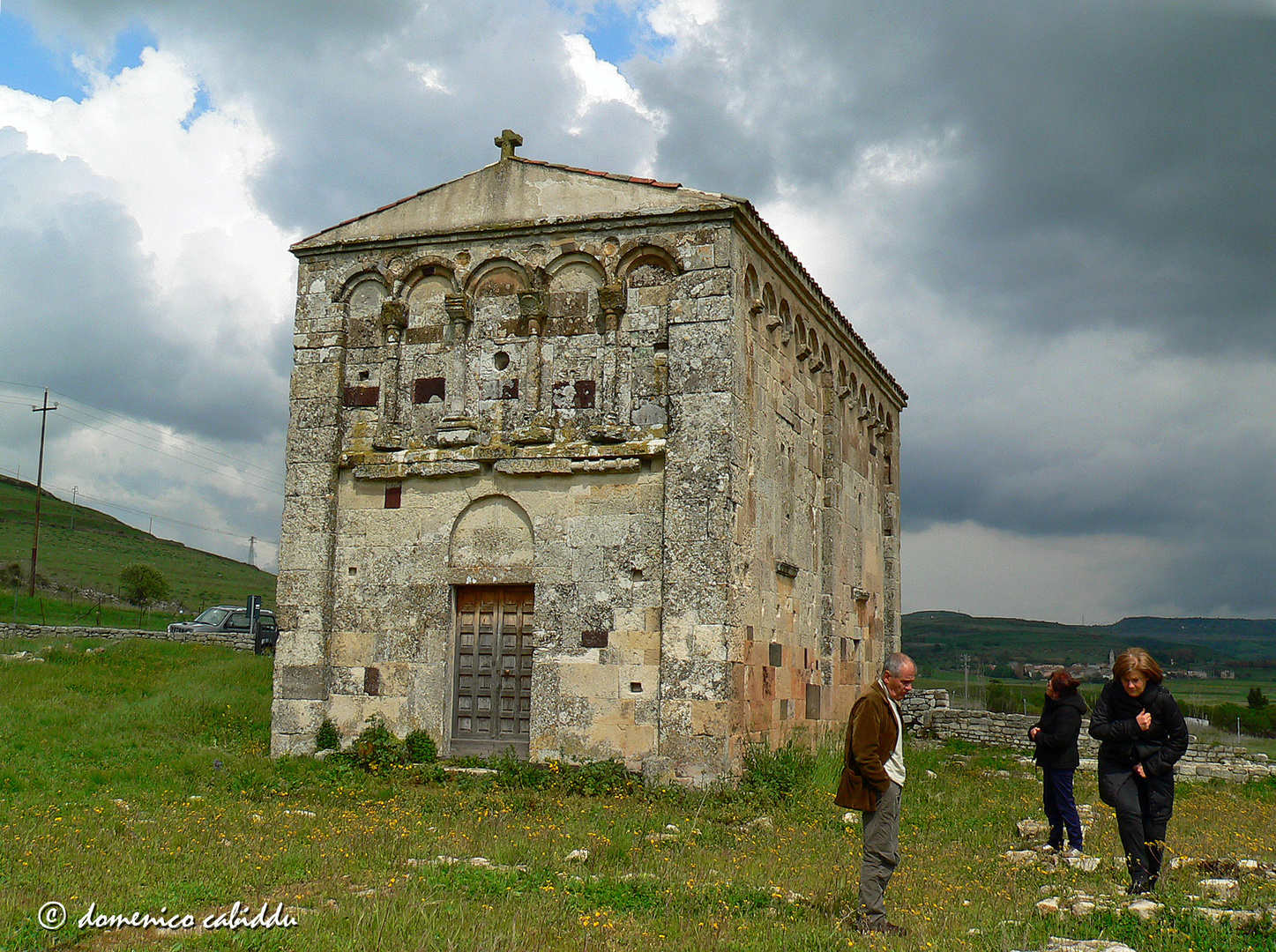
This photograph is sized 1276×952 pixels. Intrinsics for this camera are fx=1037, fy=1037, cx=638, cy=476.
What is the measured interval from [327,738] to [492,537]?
3.13 m

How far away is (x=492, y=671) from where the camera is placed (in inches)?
482

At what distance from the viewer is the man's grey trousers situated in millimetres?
6238

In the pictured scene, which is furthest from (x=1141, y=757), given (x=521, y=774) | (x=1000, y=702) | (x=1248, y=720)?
(x=1248, y=720)

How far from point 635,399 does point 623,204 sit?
238cm

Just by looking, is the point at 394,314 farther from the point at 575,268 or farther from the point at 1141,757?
the point at 1141,757

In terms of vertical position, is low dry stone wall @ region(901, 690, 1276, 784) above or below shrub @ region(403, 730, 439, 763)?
below

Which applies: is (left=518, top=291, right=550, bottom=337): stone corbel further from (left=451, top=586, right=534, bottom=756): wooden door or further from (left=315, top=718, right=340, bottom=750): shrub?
(left=315, top=718, right=340, bottom=750): shrub

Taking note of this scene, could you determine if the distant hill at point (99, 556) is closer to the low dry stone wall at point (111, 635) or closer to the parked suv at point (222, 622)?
the parked suv at point (222, 622)

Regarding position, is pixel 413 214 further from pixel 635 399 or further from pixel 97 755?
pixel 97 755

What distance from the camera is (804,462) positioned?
47.8ft

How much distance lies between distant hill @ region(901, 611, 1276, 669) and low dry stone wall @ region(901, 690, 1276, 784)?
92277 mm

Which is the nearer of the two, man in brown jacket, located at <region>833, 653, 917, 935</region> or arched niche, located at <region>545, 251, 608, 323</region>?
man in brown jacket, located at <region>833, 653, 917, 935</region>

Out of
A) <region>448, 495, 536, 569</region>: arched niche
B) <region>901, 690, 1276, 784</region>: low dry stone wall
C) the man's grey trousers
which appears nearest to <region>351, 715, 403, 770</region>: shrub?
<region>448, 495, 536, 569</region>: arched niche

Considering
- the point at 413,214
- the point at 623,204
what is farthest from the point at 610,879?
the point at 413,214
